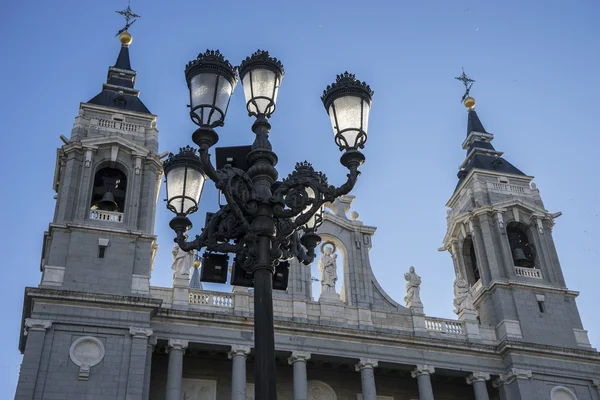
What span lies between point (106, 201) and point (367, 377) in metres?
10.5

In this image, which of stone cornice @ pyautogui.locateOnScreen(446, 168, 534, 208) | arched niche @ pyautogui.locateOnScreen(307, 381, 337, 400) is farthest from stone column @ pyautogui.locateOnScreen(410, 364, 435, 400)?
stone cornice @ pyautogui.locateOnScreen(446, 168, 534, 208)

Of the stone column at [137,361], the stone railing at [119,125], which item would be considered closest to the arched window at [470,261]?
the stone railing at [119,125]

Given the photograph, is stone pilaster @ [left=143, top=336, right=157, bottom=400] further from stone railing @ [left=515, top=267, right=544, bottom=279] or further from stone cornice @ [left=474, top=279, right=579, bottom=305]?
stone railing @ [left=515, top=267, right=544, bottom=279]

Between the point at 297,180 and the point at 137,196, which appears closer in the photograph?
the point at 297,180

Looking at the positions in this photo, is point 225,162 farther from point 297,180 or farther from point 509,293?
point 509,293

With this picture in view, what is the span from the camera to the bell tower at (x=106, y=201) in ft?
82.7

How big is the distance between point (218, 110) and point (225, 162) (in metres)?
1.01

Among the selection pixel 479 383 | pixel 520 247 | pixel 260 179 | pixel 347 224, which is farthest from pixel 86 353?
pixel 520 247

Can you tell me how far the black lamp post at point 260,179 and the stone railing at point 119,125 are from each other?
59.2ft

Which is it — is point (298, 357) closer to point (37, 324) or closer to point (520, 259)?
point (37, 324)

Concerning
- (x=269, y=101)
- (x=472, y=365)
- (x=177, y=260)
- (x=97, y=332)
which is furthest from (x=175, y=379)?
(x=269, y=101)

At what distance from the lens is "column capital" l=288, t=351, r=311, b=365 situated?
25.7m

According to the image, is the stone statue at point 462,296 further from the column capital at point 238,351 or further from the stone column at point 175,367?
the stone column at point 175,367

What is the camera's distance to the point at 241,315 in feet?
85.7
